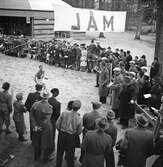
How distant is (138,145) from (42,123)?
2362 mm

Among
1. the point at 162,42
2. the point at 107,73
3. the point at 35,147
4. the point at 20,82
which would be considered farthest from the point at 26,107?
the point at 162,42

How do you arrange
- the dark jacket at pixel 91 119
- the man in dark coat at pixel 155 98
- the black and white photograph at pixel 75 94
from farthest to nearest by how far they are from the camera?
the man in dark coat at pixel 155 98, the dark jacket at pixel 91 119, the black and white photograph at pixel 75 94

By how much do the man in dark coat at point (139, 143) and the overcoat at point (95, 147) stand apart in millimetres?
358

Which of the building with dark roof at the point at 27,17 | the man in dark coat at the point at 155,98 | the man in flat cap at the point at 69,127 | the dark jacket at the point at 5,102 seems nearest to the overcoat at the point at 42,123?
the man in flat cap at the point at 69,127

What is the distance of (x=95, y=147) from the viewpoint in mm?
5246

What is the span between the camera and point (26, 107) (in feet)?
25.1

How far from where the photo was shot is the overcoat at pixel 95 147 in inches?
206

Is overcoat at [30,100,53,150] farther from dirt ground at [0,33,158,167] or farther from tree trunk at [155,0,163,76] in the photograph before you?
tree trunk at [155,0,163,76]

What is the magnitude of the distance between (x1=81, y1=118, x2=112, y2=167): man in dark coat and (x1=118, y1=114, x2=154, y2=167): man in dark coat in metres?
0.36

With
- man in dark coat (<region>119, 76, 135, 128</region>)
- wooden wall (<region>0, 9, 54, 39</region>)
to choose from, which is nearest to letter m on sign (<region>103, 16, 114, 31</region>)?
man in dark coat (<region>119, 76, 135, 128</region>)

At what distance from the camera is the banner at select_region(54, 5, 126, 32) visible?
52.5ft

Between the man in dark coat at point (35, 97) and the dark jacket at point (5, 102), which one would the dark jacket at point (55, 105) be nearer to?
the man in dark coat at point (35, 97)

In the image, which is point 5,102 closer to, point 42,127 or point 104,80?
point 42,127

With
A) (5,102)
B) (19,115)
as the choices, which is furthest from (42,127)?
(5,102)
